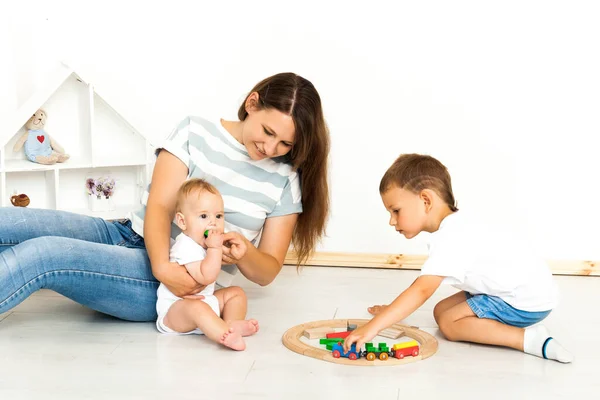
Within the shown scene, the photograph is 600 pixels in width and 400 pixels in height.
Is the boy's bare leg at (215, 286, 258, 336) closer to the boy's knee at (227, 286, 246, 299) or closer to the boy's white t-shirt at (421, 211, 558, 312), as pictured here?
the boy's knee at (227, 286, 246, 299)

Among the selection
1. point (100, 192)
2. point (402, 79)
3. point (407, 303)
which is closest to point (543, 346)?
point (407, 303)

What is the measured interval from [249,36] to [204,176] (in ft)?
2.72

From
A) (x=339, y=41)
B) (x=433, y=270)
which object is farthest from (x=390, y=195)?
(x=339, y=41)

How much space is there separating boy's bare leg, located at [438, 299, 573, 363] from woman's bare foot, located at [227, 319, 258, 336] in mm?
453

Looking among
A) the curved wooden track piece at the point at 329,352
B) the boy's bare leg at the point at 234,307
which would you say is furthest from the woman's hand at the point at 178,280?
the curved wooden track piece at the point at 329,352

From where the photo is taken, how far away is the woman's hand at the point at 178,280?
184 cm

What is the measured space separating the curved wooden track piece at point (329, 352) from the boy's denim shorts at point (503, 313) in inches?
5.3

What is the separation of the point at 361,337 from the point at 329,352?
0.31 feet

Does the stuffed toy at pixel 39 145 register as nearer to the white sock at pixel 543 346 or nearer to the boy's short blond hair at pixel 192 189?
the boy's short blond hair at pixel 192 189

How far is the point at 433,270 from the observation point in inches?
68.7

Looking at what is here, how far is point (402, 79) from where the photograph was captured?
2.60 meters

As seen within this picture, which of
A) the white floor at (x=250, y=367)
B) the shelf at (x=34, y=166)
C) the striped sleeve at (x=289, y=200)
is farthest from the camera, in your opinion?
the shelf at (x=34, y=166)

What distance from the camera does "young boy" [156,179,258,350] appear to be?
71.6 inches

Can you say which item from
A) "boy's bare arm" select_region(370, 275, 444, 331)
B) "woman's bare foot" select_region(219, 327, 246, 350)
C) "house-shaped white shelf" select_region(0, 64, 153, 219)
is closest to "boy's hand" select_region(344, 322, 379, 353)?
"boy's bare arm" select_region(370, 275, 444, 331)
